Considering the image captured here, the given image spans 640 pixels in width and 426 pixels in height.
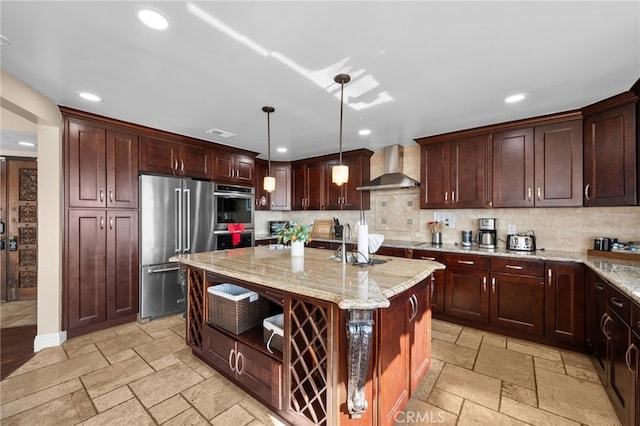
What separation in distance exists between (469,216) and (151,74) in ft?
12.9

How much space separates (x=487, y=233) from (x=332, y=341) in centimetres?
289

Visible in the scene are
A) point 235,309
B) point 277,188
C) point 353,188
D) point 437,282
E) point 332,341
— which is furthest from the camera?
point 277,188

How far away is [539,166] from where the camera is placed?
304cm

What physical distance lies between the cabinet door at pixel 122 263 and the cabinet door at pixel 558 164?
4.76m

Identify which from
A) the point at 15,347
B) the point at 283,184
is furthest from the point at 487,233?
the point at 15,347

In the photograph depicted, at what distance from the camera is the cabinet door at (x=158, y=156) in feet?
11.2

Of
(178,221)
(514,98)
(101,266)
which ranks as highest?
(514,98)

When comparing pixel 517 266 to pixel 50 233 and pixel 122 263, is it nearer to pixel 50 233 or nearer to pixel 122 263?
pixel 122 263

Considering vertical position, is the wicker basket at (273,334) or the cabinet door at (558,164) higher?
the cabinet door at (558,164)

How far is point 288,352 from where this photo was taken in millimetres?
1666

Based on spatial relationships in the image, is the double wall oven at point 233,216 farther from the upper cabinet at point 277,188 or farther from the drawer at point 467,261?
the drawer at point 467,261

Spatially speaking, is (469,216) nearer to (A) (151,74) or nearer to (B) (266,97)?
(B) (266,97)

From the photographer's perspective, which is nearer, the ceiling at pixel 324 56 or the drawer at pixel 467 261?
the ceiling at pixel 324 56

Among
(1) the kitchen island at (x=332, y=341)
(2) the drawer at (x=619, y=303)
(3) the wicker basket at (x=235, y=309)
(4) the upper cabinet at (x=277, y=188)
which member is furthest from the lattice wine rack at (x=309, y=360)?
(4) the upper cabinet at (x=277, y=188)
